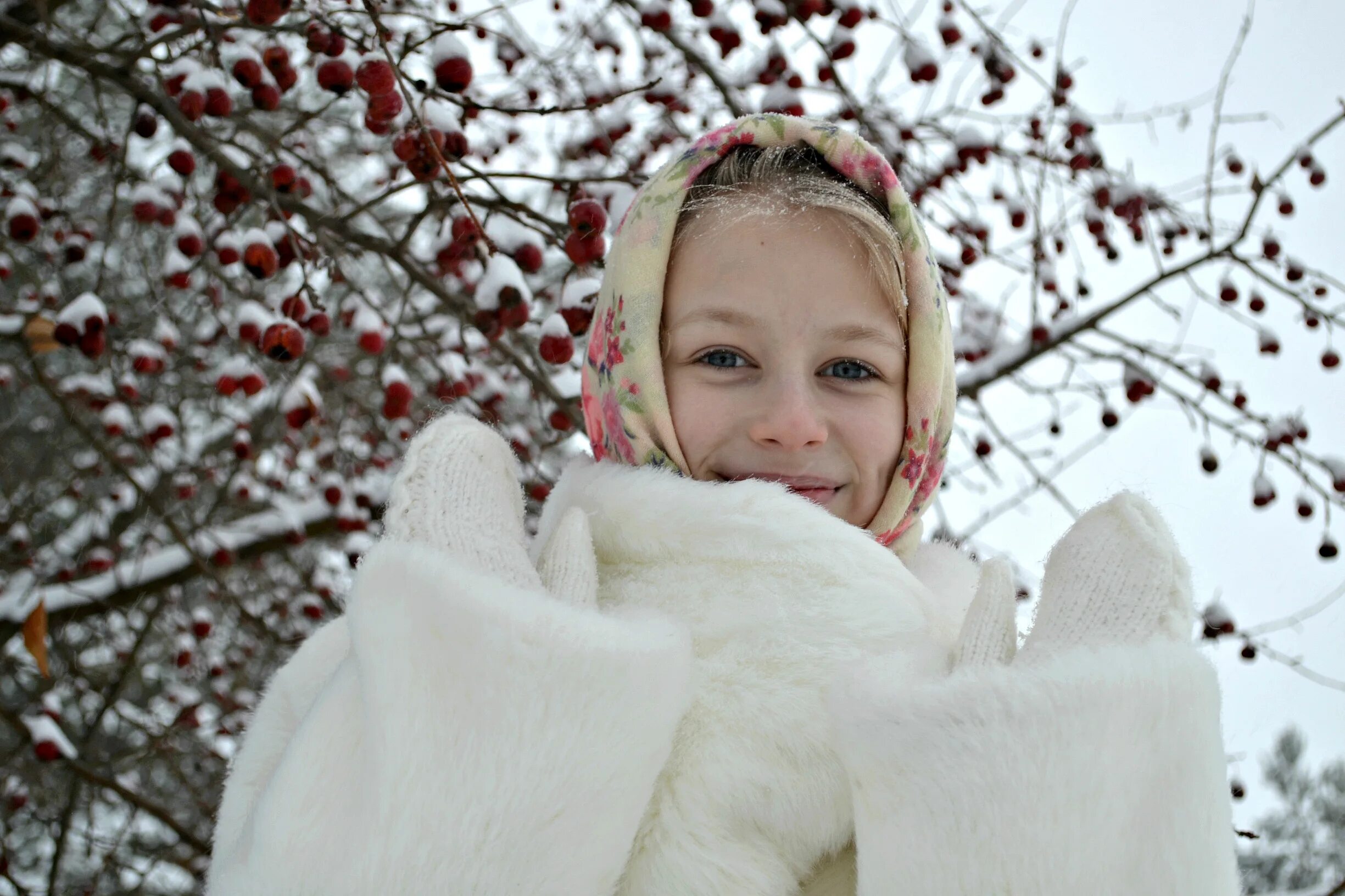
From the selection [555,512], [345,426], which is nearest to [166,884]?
[345,426]

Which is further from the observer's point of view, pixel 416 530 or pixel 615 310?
pixel 615 310

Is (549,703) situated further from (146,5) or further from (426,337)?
(146,5)

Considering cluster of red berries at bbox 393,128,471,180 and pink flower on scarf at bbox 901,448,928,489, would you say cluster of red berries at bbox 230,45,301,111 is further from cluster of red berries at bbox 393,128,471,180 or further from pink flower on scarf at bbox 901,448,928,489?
pink flower on scarf at bbox 901,448,928,489

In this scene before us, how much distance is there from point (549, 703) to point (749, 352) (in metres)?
0.47

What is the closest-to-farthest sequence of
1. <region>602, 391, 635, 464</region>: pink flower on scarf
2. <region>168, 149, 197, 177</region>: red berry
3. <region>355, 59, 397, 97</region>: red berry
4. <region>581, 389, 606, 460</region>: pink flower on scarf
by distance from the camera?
<region>602, 391, 635, 464</region>: pink flower on scarf → <region>581, 389, 606, 460</region>: pink flower on scarf → <region>355, 59, 397, 97</region>: red berry → <region>168, 149, 197, 177</region>: red berry

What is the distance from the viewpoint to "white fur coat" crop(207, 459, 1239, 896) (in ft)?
2.51

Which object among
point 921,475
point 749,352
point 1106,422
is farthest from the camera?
point 1106,422

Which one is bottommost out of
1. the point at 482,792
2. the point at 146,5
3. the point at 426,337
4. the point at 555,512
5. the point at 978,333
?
the point at 482,792

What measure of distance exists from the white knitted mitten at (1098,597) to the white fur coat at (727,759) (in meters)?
0.03

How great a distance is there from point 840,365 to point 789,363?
0.09 metres

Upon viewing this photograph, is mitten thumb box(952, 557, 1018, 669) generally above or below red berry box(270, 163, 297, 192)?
below

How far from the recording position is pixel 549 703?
0.82 meters

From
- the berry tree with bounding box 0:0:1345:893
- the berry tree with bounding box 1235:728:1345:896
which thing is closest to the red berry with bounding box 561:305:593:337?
the berry tree with bounding box 0:0:1345:893

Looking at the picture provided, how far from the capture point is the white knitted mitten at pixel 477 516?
0.91m
